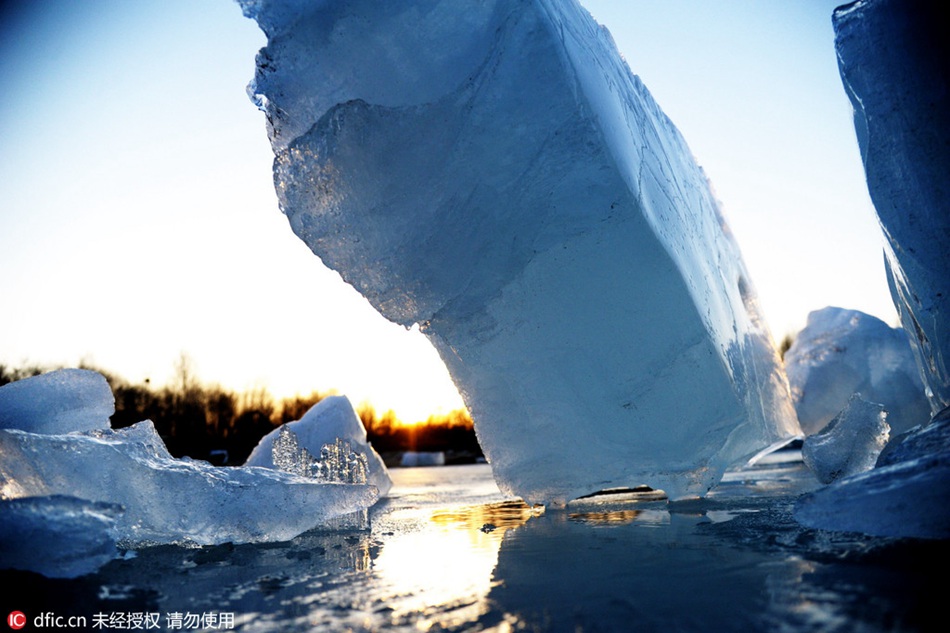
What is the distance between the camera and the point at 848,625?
1.16m

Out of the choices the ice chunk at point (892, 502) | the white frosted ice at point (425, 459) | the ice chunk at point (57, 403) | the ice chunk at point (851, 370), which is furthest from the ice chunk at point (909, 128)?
the white frosted ice at point (425, 459)

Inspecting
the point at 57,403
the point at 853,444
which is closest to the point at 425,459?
the point at 853,444

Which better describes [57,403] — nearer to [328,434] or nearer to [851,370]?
[328,434]

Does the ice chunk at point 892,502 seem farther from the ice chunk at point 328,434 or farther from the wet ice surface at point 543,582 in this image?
the ice chunk at point 328,434

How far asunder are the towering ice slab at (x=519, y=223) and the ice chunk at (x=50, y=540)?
1634 millimetres

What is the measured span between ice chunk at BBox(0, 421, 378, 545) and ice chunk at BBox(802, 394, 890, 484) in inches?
143

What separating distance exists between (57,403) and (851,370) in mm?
8150

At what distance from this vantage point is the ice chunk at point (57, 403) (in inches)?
118

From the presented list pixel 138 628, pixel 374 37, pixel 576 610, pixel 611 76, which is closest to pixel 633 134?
pixel 611 76

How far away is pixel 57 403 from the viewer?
10.3 ft

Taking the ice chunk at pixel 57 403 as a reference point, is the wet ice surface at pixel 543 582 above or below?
Answer: below

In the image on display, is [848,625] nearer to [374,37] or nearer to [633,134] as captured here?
[374,37]

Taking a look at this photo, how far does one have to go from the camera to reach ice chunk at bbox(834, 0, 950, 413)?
2.91 metres

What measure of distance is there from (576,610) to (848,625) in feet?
1.80
